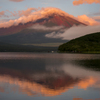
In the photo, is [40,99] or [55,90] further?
[55,90]

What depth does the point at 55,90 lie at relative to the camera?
69.8 ft

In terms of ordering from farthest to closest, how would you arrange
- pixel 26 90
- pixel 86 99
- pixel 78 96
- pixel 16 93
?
1. pixel 26 90
2. pixel 16 93
3. pixel 78 96
4. pixel 86 99

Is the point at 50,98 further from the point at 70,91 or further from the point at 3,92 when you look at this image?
the point at 3,92

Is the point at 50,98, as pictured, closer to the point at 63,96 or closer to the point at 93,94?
the point at 63,96

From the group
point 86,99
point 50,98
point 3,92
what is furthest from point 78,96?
point 3,92

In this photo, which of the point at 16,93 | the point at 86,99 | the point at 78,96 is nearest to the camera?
the point at 86,99

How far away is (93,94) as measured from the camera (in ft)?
63.2

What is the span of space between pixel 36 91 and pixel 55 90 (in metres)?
2.24

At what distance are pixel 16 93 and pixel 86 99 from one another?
7.50 meters

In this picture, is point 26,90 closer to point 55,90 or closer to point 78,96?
point 55,90

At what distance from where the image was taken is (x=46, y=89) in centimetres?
2181

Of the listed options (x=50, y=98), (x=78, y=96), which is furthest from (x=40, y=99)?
(x=78, y=96)

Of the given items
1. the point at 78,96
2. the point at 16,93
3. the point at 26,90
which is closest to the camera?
the point at 78,96

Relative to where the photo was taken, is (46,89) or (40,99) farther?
(46,89)
